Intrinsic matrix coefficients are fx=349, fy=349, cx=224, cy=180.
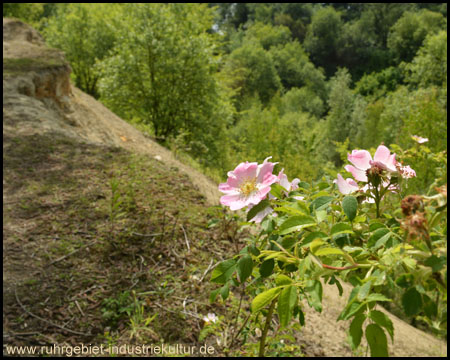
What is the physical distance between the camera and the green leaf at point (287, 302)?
667 millimetres

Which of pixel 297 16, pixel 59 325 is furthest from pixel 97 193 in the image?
pixel 297 16

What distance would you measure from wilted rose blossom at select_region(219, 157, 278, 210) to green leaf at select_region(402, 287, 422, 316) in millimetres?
325

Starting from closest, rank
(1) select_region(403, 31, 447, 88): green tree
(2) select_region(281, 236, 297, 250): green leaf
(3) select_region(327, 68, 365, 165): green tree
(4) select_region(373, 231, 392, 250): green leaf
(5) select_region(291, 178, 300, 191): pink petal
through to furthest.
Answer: (4) select_region(373, 231, 392, 250): green leaf < (2) select_region(281, 236, 297, 250): green leaf < (5) select_region(291, 178, 300, 191): pink petal < (1) select_region(403, 31, 447, 88): green tree < (3) select_region(327, 68, 365, 165): green tree

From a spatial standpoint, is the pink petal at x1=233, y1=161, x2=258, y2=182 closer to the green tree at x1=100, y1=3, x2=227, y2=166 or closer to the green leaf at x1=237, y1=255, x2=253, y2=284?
the green leaf at x1=237, y1=255, x2=253, y2=284

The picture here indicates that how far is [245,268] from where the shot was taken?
2.64 feet

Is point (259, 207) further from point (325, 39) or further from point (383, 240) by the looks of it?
point (325, 39)

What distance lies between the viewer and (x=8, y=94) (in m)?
5.79

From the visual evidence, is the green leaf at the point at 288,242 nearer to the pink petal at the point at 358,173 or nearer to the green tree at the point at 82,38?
the pink petal at the point at 358,173

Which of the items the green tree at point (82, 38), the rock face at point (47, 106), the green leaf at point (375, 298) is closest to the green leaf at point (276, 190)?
the green leaf at point (375, 298)

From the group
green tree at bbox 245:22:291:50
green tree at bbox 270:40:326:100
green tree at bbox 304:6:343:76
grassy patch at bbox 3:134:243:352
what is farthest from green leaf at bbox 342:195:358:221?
green tree at bbox 304:6:343:76

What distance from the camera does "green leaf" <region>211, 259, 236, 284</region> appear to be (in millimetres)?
822

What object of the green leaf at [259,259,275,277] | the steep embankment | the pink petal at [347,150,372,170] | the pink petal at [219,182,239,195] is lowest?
the steep embankment

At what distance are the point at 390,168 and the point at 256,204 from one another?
284 millimetres

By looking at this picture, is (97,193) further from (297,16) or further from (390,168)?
(297,16)
